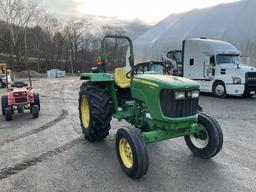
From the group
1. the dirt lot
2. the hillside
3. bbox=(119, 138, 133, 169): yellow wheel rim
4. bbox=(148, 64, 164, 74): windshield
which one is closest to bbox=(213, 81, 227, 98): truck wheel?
the dirt lot

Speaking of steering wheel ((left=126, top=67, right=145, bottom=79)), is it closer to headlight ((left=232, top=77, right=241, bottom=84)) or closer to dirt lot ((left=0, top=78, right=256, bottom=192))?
dirt lot ((left=0, top=78, right=256, bottom=192))

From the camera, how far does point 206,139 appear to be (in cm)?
409

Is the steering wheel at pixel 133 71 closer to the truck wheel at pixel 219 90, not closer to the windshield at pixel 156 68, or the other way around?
the windshield at pixel 156 68

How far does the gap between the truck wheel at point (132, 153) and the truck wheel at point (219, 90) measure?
844cm

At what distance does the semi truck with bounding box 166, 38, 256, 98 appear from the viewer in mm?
10539

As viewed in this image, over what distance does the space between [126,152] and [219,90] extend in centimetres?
858

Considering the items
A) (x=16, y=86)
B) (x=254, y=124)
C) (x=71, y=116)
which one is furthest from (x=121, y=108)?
(x=16, y=86)

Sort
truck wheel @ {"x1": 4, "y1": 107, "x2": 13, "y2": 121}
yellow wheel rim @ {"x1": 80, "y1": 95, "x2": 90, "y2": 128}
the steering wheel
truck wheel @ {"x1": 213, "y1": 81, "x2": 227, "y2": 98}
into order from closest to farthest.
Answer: the steering wheel < yellow wheel rim @ {"x1": 80, "y1": 95, "x2": 90, "y2": 128} < truck wheel @ {"x1": 4, "y1": 107, "x2": 13, "y2": 121} < truck wheel @ {"x1": 213, "y1": 81, "x2": 227, "y2": 98}

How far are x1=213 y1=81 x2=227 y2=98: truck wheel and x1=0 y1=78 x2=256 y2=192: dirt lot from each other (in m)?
5.31

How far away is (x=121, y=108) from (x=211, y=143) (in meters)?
1.69

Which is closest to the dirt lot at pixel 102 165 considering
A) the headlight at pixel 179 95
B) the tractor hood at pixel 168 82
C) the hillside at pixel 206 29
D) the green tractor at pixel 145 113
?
the green tractor at pixel 145 113

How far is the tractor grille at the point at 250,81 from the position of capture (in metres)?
10.4

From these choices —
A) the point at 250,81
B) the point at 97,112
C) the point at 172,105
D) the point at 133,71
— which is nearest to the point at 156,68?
the point at 133,71

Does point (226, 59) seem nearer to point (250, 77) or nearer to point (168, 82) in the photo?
point (250, 77)
